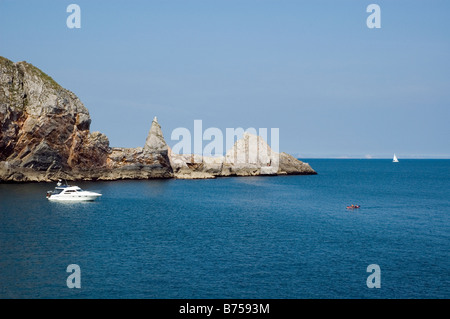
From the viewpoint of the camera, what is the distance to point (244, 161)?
17300 cm

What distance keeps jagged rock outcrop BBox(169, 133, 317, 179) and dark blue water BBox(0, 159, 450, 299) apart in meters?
79.6

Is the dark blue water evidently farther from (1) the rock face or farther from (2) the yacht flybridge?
(1) the rock face

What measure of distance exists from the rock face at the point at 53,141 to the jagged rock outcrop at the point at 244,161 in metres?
15.9

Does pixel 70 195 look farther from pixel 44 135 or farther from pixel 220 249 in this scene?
pixel 220 249

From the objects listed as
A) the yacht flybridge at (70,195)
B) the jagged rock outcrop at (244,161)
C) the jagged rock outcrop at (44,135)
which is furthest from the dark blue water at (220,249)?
the jagged rock outcrop at (244,161)

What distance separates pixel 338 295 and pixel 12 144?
100872 millimetres

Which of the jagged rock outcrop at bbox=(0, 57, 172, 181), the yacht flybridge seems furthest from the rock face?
the yacht flybridge

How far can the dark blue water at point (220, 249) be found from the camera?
110 feet

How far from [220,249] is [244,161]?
12806cm

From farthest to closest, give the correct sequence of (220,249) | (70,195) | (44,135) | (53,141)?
(53,141)
(44,135)
(70,195)
(220,249)

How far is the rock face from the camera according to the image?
4424 inches

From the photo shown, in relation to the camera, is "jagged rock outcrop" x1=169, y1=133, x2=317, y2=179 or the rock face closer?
the rock face

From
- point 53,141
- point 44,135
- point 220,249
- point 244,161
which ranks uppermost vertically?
point 44,135

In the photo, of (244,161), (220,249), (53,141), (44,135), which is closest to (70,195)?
(44,135)
